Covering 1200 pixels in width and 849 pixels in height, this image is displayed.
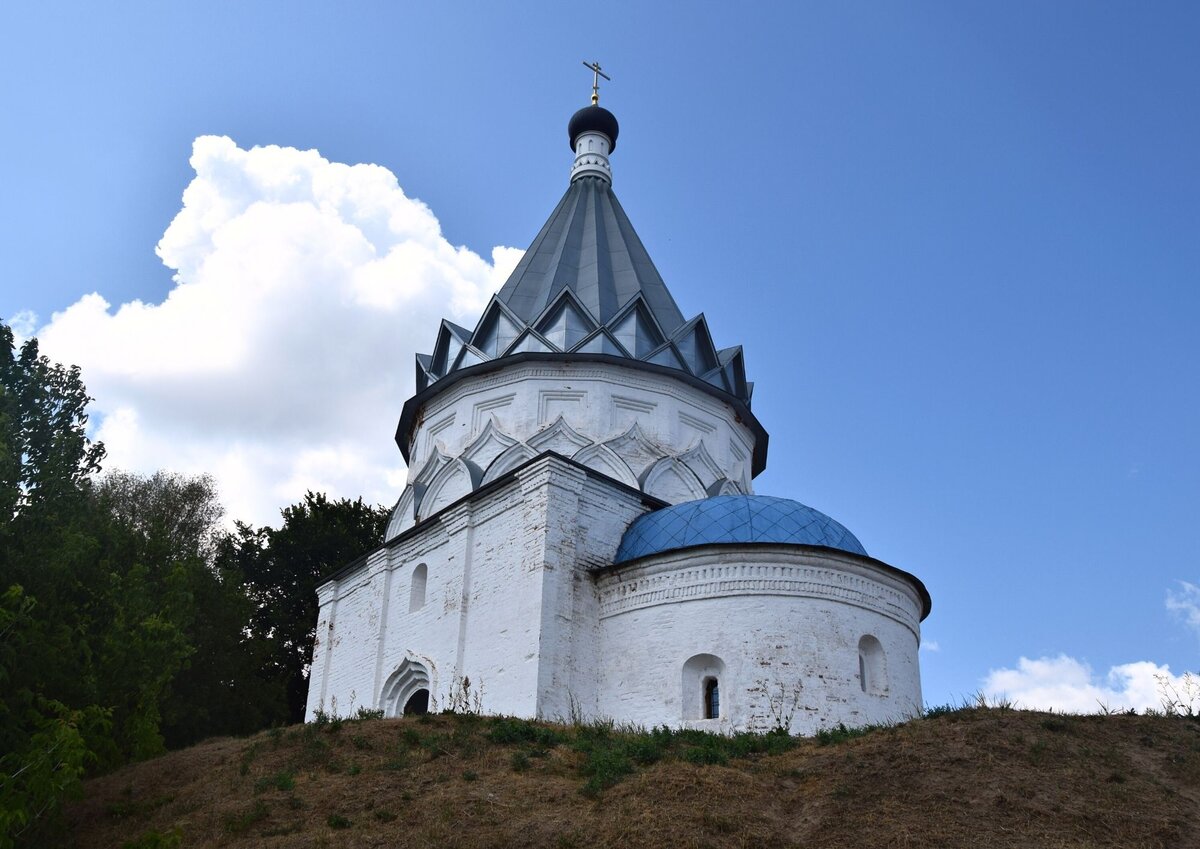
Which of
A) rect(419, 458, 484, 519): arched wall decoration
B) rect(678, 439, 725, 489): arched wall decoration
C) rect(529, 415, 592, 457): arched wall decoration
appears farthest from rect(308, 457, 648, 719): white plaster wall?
rect(678, 439, 725, 489): arched wall decoration

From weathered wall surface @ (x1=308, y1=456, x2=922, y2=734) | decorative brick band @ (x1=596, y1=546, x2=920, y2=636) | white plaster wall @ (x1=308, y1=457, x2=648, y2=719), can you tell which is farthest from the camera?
white plaster wall @ (x1=308, y1=457, x2=648, y2=719)

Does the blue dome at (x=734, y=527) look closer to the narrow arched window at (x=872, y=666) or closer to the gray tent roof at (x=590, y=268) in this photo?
the narrow arched window at (x=872, y=666)

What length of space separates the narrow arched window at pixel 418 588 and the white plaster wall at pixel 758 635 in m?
3.13

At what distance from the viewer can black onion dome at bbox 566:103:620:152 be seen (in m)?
21.2

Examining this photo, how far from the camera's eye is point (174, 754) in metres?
12.0

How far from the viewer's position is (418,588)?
15547 millimetres

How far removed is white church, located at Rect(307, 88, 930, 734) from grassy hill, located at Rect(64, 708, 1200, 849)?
1807mm

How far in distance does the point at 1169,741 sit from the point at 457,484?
9901 mm

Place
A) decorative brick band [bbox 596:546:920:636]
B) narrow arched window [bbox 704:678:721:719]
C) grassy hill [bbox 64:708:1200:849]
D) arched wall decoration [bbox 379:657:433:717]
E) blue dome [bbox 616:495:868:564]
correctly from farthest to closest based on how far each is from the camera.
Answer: arched wall decoration [bbox 379:657:433:717]
blue dome [bbox 616:495:868:564]
decorative brick band [bbox 596:546:920:636]
narrow arched window [bbox 704:678:721:719]
grassy hill [bbox 64:708:1200:849]

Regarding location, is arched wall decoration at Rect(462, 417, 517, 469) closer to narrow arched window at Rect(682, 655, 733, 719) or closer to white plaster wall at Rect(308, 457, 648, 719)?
white plaster wall at Rect(308, 457, 648, 719)

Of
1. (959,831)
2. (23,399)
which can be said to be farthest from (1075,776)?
(23,399)

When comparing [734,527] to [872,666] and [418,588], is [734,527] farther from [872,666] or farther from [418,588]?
[418,588]

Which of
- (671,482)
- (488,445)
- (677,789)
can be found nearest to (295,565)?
(488,445)

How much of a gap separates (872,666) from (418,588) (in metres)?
6.30
